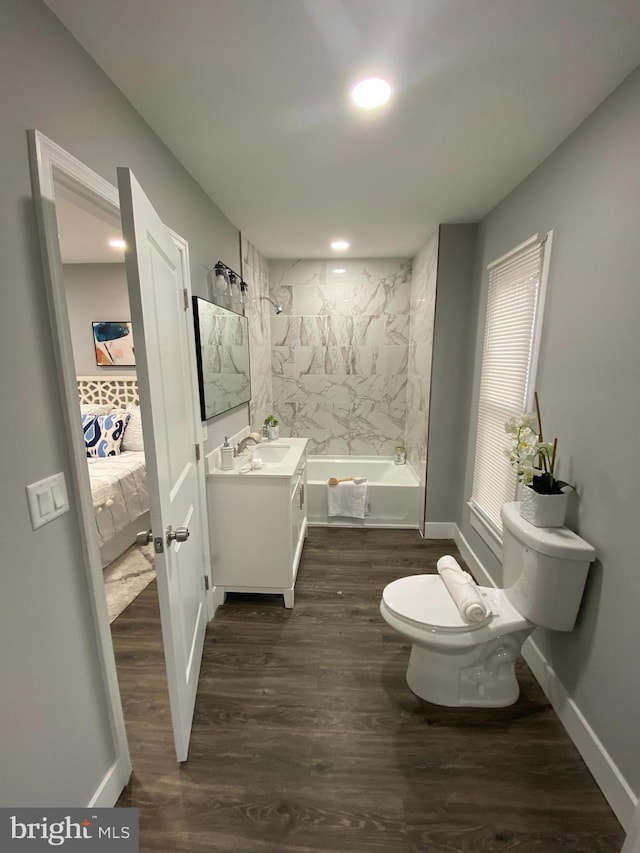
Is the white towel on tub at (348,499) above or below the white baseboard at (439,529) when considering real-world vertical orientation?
above

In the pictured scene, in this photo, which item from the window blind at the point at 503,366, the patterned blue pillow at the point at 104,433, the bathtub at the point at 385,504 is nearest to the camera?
the window blind at the point at 503,366

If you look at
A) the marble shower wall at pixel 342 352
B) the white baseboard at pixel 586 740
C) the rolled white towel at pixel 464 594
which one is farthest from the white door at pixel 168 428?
the marble shower wall at pixel 342 352

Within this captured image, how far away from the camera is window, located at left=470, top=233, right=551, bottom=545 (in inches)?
72.4

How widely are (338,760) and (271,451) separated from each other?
72.0 inches

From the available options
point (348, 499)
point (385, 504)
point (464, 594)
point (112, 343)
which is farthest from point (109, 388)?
point (464, 594)

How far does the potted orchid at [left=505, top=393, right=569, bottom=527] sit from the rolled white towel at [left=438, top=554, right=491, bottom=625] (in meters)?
0.39

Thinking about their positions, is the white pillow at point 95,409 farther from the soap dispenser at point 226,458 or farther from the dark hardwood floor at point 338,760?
the dark hardwood floor at point 338,760

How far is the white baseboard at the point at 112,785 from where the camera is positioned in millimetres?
1160

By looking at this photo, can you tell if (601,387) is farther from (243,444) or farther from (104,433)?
(104,433)

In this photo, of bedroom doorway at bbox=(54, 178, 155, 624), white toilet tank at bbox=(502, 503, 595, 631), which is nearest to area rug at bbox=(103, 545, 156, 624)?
bedroom doorway at bbox=(54, 178, 155, 624)

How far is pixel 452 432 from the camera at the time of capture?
2904 millimetres

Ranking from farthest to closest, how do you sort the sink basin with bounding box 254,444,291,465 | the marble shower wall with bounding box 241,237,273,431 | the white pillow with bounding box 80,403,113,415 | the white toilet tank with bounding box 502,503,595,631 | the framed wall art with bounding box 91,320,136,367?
the framed wall art with bounding box 91,320,136,367 → the white pillow with bounding box 80,403,113,415 → the marble shower wall with bounding box 241,237,273,431 → the sink basin with bounding box 254,444,291,465 → the white toilet tank with bounding box 502,503,595,631

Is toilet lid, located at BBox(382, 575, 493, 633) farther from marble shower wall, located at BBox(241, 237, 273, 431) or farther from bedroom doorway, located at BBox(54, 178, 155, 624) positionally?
marble shower wall, located at BBox(241, 237, 273, 431)

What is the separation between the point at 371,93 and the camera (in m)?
1.25
